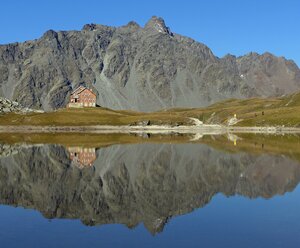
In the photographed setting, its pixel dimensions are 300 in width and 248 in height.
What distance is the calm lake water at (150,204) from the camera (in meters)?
28.4

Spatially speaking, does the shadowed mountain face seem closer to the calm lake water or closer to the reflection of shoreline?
the calm lake water

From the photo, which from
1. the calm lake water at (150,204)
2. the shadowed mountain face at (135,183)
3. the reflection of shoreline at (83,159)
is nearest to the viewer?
the calm lake water at (150,204)

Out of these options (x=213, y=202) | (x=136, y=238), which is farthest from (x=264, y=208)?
(x=136, y=238)

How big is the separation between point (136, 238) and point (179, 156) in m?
53.2

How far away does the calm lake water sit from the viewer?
93.2 ft

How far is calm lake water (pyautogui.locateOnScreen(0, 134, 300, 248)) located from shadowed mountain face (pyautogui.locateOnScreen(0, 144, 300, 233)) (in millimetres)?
86

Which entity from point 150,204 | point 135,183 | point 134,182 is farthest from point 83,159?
point 150,204

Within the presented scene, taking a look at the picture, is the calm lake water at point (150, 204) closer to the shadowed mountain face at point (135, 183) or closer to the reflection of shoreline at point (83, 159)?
the shadowed mountain face at point (135, 183)

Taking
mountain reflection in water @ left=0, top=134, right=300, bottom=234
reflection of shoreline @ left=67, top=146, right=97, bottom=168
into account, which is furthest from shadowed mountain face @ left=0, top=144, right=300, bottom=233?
reflection of shoreline @ left=67, top=146, right=97, bottom=168

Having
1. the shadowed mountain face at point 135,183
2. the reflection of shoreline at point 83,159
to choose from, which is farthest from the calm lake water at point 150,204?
the reflection of shoreline at point 83,159

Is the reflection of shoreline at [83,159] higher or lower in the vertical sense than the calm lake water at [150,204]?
higher

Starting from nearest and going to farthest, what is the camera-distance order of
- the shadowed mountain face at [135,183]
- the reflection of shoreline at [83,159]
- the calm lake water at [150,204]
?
the calm lake water at [150,204] < the shadowed mountain face at [135,183] < the reflection of shoreline at [83,159]

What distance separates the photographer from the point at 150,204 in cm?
3881

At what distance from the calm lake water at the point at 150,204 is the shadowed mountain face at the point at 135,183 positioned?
0.28 feet
